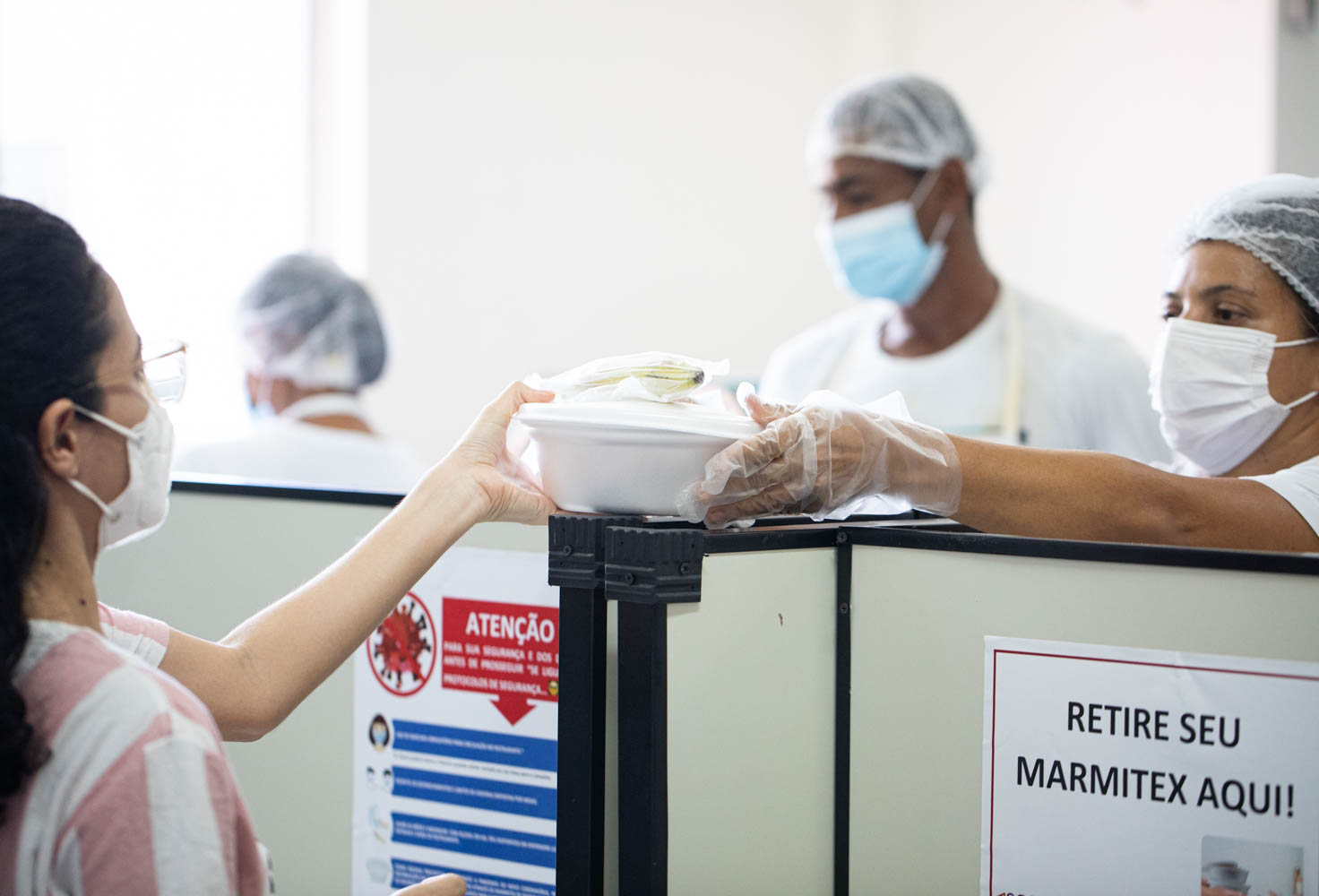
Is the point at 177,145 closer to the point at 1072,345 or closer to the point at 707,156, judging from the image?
the point at 707,156

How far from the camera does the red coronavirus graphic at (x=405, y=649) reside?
3.82 feet

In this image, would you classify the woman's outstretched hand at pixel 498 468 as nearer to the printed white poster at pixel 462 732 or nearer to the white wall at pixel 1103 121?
the printed white poster at pixel 462 732

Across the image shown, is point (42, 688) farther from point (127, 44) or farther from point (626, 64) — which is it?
point (626, 64)

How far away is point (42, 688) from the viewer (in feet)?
2.25

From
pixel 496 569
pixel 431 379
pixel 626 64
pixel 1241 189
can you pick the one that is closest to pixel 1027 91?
pixel 626 64

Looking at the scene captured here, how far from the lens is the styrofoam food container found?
2.86ft

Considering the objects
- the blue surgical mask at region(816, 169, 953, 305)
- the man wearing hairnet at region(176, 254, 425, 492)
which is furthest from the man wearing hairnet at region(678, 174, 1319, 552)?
the man wearing hairnet at region(176, 254, 425, 492)

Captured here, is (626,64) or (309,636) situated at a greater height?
(626,64)

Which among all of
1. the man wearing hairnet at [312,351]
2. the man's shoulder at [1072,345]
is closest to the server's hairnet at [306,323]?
the man wearing hairnet at [312,351]

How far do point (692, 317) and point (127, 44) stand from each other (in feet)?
5.48

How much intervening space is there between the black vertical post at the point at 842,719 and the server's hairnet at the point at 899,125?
1.52 metres

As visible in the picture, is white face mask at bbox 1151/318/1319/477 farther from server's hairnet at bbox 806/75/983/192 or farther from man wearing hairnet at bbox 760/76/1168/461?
server's hairnet at bbox 806/75/983/192

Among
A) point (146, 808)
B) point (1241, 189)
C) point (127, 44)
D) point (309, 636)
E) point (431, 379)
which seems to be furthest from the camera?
point (431, 379)

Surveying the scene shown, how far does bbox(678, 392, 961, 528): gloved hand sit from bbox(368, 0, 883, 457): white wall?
2283 millimetres
